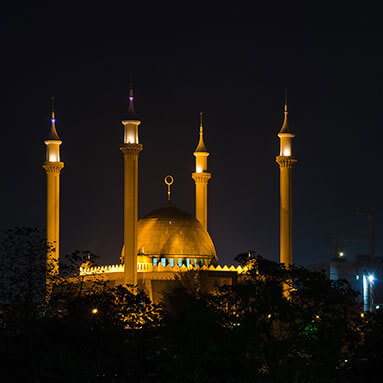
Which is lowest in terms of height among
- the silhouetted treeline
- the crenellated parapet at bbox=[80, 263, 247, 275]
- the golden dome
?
the silhouetted treeline

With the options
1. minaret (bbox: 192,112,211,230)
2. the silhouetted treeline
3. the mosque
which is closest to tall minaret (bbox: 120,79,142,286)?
the mosque

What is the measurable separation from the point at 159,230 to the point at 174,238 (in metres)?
1.13

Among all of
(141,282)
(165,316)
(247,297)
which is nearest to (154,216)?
(141,282)

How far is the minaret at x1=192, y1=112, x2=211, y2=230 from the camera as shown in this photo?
68125 millimetres

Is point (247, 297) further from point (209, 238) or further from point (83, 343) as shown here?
point (209, 238)

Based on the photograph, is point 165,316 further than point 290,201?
No

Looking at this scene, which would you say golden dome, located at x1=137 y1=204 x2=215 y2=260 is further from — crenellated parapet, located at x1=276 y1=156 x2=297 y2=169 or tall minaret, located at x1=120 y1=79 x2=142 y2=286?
crenellated parapet, located at x1=276 y1=156 x2=297 y2=169

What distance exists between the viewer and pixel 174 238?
6575 centimetres

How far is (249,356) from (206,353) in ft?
5.02

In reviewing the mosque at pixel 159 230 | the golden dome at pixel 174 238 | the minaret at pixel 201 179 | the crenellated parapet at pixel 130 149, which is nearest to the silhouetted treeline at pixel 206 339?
the mosque at pixel 159 230

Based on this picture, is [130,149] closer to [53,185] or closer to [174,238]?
[53,185]

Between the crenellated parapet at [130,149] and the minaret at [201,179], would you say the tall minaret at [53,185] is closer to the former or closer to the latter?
the crenellated parapet at [130,149]

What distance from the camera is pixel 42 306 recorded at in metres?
34.2

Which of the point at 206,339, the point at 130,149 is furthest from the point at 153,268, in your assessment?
the point at 206,339
